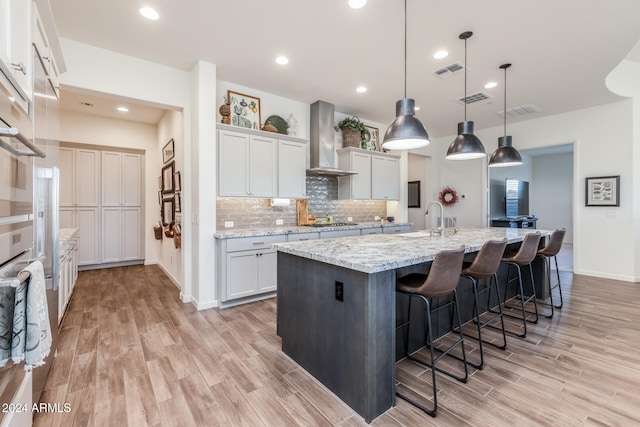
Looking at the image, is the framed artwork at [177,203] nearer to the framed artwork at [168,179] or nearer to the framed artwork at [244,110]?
the framed artwork at [168,179]

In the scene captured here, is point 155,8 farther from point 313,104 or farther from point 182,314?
point 182,314

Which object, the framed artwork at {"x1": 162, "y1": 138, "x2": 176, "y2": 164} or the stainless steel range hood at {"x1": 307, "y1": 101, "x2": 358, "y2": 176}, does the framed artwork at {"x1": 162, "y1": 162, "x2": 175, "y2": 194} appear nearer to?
the framed artwork at {"x1": 162, "y1": 138, "x2": 176, "y2": 164}

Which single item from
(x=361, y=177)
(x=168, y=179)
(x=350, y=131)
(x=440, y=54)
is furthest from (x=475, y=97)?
(x=168, y=179)

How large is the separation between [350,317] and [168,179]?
4309 millimetres

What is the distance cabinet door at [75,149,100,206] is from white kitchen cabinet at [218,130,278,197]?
11.4 feet

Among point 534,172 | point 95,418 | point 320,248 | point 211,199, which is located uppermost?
point 534,172

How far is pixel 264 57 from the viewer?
3.43 m

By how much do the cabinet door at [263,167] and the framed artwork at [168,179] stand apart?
1.46 m

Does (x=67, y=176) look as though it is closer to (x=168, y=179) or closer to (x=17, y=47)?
(x=168, y=179)

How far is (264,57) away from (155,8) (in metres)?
1.16

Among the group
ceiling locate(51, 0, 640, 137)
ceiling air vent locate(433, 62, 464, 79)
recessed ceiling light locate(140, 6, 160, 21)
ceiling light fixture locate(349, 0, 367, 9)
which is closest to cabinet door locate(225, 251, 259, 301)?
ceiling locate(51, 0, 640, 137)

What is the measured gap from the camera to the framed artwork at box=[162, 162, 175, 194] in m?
4.68

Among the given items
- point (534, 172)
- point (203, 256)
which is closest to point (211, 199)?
point (203, 256)

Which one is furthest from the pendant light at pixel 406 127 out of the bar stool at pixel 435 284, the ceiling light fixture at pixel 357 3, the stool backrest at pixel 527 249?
the stool backrest at pixel 527 249
